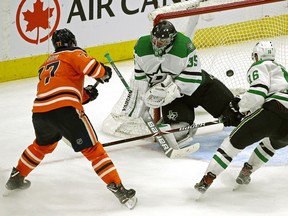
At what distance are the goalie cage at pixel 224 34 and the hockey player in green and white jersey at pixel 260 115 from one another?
2.61 ft

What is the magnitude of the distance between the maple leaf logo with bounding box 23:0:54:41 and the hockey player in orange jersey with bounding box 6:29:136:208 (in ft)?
7.60

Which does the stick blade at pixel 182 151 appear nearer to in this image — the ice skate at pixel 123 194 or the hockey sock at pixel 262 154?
the hockey sock at pixel 262 154

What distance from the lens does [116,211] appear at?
388 centimetres

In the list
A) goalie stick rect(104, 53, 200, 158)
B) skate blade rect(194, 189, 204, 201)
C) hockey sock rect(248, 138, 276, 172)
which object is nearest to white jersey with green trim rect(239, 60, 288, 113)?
hockey sock rect(248, 138, 276, 172)

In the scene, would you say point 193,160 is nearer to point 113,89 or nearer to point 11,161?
point 11,161

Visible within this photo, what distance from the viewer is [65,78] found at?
3.95 meters

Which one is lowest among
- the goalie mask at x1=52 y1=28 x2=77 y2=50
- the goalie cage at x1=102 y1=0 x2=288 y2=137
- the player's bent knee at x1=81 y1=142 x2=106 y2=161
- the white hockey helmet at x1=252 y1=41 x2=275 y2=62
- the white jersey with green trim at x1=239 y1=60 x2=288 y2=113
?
the goalie cage at x1=102 y1=0 x2=288 y2=137

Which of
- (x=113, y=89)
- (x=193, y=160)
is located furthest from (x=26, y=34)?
(x=193, y=160)

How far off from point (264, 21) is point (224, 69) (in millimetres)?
907

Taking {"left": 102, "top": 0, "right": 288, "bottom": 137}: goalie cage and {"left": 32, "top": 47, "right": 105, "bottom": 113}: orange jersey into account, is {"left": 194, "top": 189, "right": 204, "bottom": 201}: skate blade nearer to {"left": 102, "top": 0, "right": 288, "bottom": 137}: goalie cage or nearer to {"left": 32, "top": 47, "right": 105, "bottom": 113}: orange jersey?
{"left": 32, "top": 47, "right": 105, "bottom": 113}: orange jersey

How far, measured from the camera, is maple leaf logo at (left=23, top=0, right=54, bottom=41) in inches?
248

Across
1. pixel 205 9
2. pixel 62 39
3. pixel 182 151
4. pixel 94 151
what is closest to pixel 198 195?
pixel 94 151

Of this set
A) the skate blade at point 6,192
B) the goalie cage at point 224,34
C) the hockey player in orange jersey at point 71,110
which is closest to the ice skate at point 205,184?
the hockey player in orange jersey at point 71,110

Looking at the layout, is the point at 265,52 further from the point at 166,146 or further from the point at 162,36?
the point at 166,146
